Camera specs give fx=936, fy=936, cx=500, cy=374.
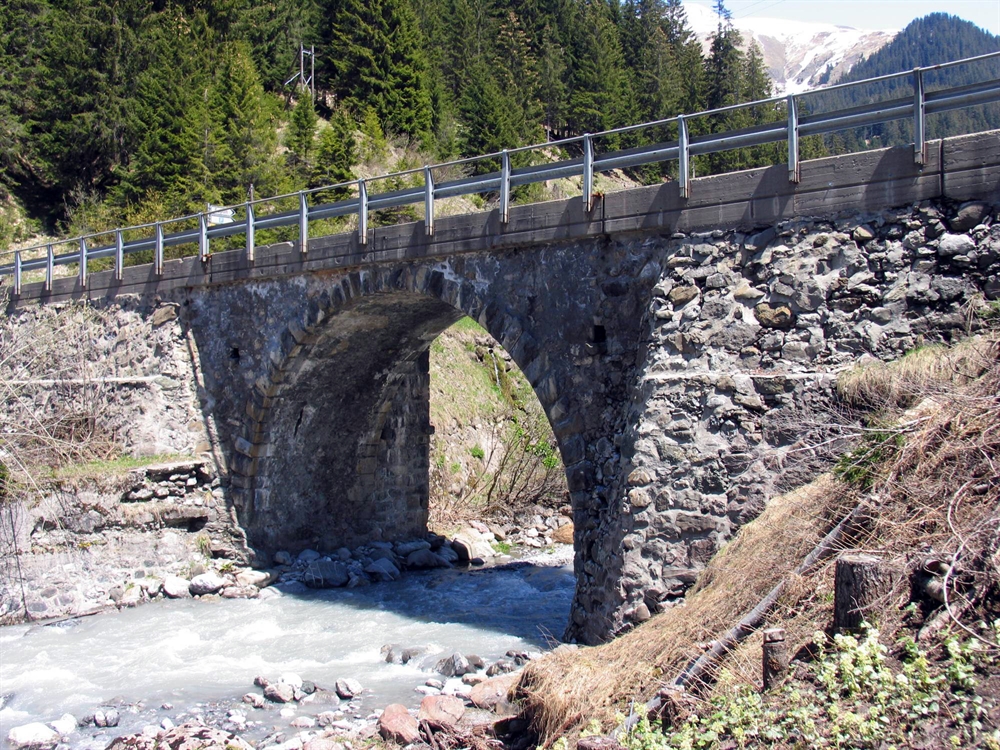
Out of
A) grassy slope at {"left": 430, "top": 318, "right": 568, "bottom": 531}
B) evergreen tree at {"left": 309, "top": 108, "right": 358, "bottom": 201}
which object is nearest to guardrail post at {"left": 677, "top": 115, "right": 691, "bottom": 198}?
grassy slope at {"left": 430, "top": 318, "right": 568, "bottom": 531}

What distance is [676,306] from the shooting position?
10.7m

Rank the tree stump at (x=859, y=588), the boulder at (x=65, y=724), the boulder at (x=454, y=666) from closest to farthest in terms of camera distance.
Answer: the tree stump at (x=859, y=588) < the boulder at (x=65, y=724) < the boulder at (x=454, y=666)

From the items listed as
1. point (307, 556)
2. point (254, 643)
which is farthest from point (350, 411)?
point (254, 643)

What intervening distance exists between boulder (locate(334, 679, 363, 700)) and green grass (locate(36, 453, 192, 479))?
23.4ft

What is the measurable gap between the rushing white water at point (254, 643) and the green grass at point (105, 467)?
2.41 m

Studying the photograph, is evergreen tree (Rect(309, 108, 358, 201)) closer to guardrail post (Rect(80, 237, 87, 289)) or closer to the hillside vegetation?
the hillside vegetation

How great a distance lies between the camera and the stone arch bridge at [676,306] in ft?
30.7

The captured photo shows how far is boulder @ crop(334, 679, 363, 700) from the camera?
11188mm

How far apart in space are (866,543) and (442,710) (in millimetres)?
4754

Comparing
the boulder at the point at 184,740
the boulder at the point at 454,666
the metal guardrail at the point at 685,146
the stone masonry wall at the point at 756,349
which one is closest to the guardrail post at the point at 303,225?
the metal guardrail at the point at 685,146

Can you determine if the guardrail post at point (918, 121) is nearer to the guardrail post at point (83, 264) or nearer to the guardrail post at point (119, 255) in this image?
the guardrail post at point (119, 255)

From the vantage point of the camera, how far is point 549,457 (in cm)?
2386

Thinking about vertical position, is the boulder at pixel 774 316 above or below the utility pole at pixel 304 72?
below

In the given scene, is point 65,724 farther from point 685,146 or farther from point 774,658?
point 685,146
